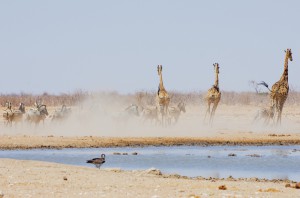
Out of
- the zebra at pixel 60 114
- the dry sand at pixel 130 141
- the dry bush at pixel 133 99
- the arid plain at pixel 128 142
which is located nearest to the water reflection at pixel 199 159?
the dry sand at pixel 130 141

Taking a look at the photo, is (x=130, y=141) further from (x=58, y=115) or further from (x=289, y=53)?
(x=289, y=53)

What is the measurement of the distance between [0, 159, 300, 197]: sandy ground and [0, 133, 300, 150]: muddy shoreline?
12.9 meters

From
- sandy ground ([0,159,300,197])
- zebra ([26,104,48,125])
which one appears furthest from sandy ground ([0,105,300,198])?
zebra ([26,104,48,125])

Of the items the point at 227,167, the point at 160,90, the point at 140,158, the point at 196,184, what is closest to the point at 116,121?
the point at 160,90

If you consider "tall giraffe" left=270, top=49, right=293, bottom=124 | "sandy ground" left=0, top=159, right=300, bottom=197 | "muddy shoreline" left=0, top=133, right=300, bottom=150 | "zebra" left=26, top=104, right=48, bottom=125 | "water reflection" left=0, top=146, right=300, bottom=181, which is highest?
"tall giraffe" left=270, top=49, right=293, bottom=124

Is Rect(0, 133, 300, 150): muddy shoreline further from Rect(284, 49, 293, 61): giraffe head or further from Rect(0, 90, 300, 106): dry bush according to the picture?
Rect(0, 90, 300, 106): dry bush

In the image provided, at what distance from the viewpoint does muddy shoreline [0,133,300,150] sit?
108 ft

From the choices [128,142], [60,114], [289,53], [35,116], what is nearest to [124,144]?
[128,142]

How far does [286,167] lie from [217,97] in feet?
71.0

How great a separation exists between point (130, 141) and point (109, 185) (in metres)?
18.4

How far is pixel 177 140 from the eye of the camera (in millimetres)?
35125

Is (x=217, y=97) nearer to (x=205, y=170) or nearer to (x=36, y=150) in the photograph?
(x=36, y=150)

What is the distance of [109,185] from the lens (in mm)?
16188

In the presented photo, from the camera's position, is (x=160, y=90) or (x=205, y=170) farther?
(x=160, y=90)
